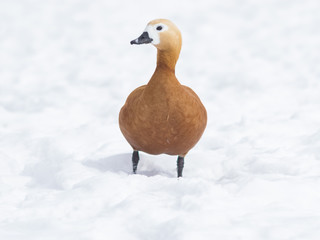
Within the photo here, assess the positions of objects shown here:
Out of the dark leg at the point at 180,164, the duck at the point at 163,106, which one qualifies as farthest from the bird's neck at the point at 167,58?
the dark leg at the point at 180,164

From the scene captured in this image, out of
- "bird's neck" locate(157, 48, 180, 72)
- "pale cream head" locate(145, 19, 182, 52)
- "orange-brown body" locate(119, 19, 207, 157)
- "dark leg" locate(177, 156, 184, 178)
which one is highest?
"pale cream head" locate(145, 19, 182, 52)

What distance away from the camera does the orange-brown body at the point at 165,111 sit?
15.5ft

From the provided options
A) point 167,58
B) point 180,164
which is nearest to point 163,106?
point 167,58

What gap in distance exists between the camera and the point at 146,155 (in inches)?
227

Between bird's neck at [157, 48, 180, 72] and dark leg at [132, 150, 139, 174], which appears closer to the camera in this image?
bird's neck at [157, 48, 180, 72]

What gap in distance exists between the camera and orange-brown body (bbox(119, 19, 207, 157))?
15.5ft

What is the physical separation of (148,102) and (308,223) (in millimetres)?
1811

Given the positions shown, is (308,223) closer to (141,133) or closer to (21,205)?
(141,133)

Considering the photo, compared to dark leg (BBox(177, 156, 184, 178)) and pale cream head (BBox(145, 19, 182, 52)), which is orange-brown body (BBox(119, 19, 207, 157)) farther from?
dark leg (BBox(177, 156, 184, 178))

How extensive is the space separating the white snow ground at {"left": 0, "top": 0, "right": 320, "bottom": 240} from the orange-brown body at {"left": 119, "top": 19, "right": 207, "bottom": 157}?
0.38m

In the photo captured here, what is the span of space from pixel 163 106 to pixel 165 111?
0.05 m

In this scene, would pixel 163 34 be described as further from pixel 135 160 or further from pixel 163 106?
pixel 135 160

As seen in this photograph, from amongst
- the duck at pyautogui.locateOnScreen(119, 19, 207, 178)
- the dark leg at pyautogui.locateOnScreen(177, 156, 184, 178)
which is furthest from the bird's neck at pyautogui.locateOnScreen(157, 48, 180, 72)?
the dark leg at pyautogui.locateOnScreen(177, 156, 184, 178)

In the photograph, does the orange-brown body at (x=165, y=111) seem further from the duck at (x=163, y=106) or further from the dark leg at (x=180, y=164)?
the dark leg at (x=180, y=164)
